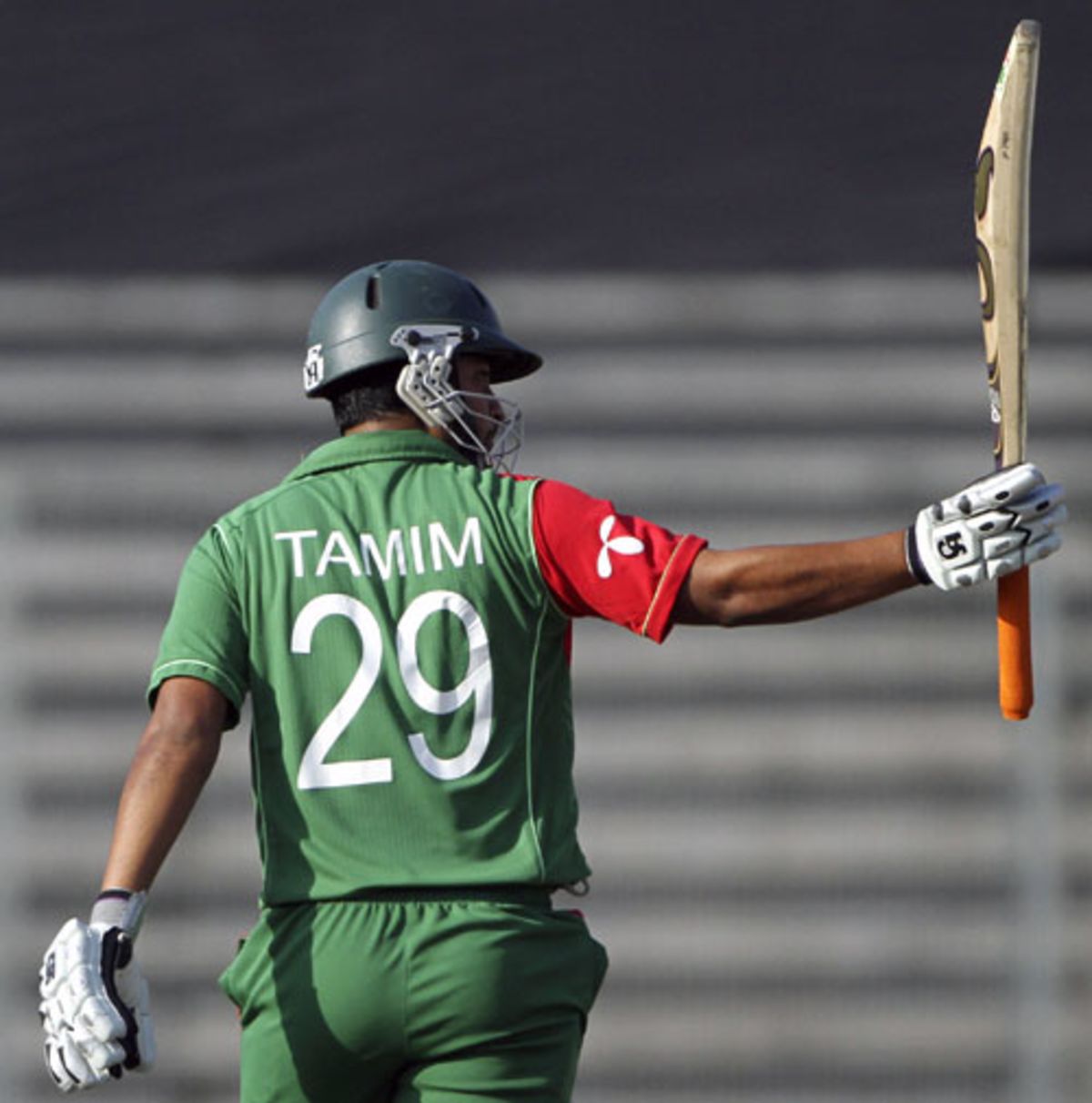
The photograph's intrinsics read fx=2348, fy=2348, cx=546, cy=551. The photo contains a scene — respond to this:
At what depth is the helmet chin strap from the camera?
3854mm

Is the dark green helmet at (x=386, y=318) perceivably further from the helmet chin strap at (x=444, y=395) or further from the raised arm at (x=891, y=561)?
the raised arm at (x=891, y=561)

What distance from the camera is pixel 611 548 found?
349 centimetres

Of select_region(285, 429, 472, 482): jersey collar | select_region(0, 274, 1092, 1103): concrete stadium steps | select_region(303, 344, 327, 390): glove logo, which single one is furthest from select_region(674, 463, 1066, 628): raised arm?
select_region(0, 274, 1092, 1103): concrete stadium steps

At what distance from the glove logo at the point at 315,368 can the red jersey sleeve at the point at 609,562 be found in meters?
0.62

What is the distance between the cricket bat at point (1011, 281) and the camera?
352 centimetres

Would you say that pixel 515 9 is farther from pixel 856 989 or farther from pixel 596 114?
pixel 856 989

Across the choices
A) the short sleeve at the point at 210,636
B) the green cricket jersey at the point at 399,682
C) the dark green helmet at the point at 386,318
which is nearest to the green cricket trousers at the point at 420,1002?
the green cricket jersey at the point at 399,682

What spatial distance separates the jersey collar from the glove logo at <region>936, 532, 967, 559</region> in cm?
89

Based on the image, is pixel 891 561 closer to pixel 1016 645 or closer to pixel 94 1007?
pixel 1016 645

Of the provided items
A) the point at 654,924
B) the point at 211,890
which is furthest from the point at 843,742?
the point at 211,890

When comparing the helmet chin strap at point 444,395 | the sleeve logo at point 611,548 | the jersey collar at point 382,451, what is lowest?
the sleeve logo at point 611,548

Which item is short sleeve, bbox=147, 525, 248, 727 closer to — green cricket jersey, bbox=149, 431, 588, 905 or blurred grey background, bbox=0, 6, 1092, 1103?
green cricket jersey, bbox=149, 431, 588, 905

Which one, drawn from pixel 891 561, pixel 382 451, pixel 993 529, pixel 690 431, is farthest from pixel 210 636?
pixel 690 431

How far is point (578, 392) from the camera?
6.19 metres
